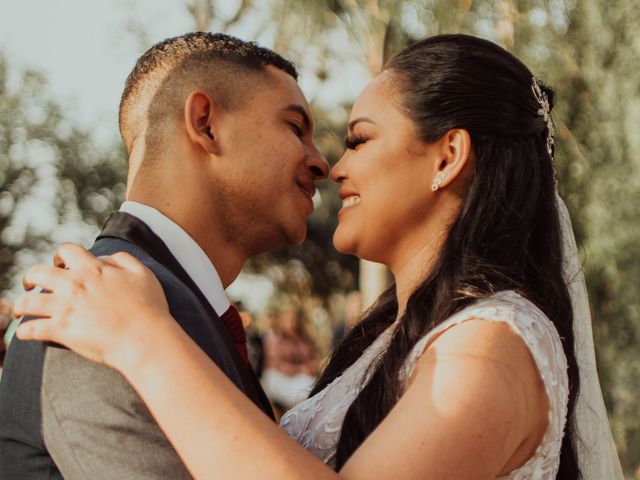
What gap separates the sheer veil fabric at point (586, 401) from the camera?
308 centimetres

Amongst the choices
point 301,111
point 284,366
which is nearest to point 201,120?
point 301,111

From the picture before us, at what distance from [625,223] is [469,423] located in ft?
22.7

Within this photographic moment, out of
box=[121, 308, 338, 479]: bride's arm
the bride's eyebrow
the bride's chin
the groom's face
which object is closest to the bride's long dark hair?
the bride's eyebrow

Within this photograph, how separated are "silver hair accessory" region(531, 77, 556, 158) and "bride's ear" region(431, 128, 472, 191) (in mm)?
330

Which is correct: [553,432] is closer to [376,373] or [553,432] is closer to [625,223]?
[376,373]

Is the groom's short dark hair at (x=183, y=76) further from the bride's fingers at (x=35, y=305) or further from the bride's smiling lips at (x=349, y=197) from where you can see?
the bride's fingers at (x=35, y=305)

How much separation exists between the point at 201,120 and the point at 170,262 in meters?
0.63

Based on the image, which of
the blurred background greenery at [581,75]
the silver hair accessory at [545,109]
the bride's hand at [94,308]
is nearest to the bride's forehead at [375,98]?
the silver hair accessory at [545,109]

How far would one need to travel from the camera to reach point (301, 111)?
3.42m

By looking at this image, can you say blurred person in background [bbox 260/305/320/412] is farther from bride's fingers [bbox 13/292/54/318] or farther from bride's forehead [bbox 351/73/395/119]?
bride's fingers [bbox 13/292/54/318]

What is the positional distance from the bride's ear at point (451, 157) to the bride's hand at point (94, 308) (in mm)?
1119

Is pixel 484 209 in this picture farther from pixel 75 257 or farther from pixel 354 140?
pixel 75 257

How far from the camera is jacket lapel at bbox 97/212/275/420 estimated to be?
2.60 metres

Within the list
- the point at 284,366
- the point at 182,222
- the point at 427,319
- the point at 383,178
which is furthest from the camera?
the point at 284,366
